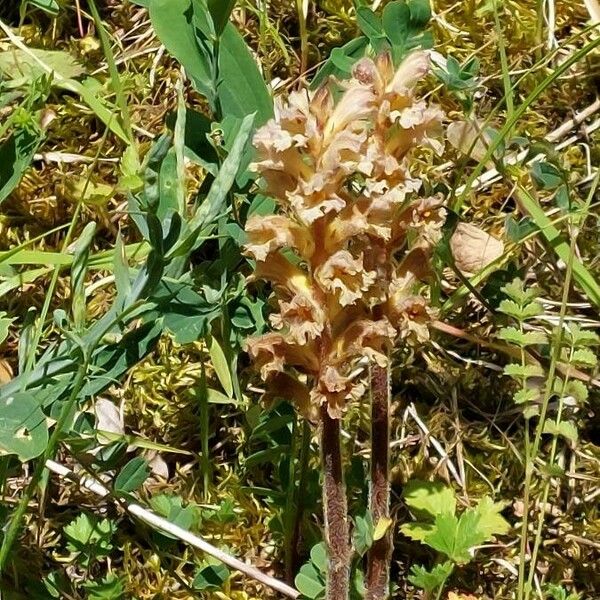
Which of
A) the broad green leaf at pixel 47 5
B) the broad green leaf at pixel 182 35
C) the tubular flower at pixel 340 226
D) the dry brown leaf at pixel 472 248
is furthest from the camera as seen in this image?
the broad green leaf at pixel 47 5

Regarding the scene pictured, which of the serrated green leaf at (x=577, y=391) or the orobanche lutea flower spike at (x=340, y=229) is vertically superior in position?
the orobanche lutea flower spike at (x=340, y=229)

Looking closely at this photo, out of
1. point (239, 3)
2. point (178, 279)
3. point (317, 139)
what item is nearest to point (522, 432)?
point (178, 279)

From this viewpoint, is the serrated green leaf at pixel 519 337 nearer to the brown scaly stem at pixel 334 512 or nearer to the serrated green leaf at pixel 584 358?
the serrated green leaf at pixel 584 358

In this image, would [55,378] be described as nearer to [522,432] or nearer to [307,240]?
[307,240]

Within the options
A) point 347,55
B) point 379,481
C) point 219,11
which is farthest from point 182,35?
point 379,481

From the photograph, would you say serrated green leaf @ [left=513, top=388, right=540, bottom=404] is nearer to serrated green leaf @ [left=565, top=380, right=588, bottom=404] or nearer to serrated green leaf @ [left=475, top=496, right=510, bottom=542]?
serrated green leaf @ [left=565, top=380, right=588, bottom=404]

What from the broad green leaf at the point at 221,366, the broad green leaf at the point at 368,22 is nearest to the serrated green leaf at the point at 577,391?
the broad green leaf at the point at 221,366

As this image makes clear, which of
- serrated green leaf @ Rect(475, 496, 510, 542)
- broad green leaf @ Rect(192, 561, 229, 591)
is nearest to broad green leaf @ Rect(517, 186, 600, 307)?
serrated green leaf @ Rect(475, 496, 510, 542)
